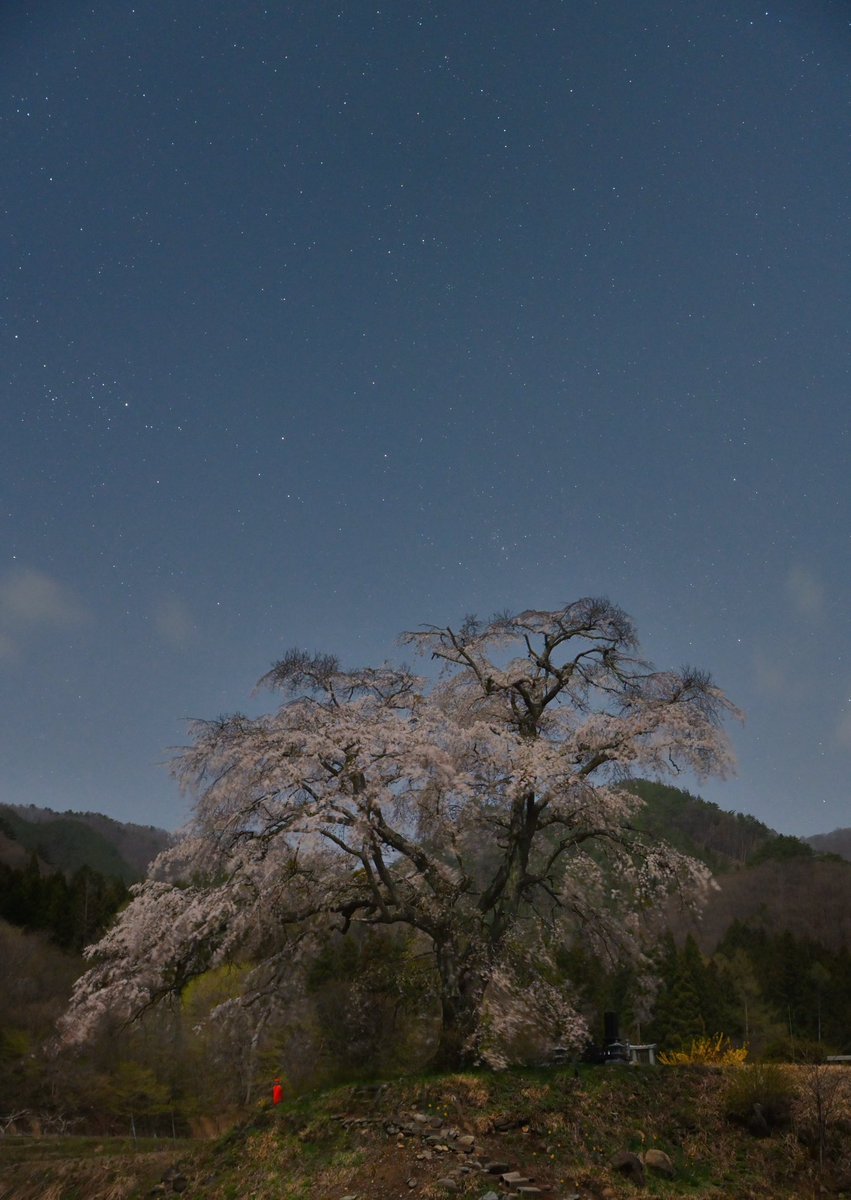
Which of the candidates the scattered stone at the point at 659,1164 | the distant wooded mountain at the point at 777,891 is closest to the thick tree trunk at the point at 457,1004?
the scattered stone at the point at 659,1164

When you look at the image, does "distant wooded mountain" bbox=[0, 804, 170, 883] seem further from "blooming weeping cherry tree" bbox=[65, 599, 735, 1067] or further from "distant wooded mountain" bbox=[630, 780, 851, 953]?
"blooming weeping cherry tree" bbox=[65, 599, 735, 1067]

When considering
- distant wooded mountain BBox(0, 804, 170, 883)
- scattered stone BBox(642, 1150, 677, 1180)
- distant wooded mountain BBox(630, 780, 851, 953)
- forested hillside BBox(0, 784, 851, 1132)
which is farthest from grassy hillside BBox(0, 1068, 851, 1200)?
distant wooded mountain BBox(0, 804, 170, 883)

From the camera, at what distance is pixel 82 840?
78250 millimetres

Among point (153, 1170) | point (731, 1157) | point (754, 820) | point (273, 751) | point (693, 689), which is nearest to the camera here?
point (731, 1157)

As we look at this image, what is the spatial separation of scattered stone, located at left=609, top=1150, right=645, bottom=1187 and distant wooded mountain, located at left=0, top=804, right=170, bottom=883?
60.2 metres

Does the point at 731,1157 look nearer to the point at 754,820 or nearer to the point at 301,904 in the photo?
the point at 301,904

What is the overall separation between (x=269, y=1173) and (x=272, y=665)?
945 centimetres

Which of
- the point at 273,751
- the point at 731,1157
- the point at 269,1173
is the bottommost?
the point at 269,1173

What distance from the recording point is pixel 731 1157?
12.5m

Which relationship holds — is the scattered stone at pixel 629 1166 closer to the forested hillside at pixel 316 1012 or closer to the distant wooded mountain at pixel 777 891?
the forested hillside at pixel 316 1012

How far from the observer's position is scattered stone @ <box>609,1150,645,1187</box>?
1145cm

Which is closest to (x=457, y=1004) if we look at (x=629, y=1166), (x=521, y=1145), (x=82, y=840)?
(x=521, y=1145)

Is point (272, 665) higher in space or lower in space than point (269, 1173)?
higher

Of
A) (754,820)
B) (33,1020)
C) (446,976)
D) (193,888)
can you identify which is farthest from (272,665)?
(754,820)
